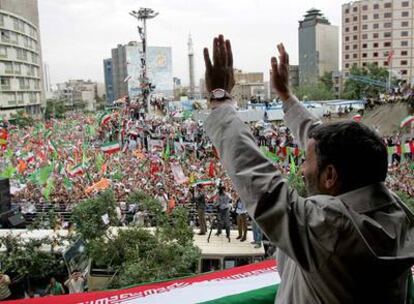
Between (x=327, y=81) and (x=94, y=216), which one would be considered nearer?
(x=94, y=216)

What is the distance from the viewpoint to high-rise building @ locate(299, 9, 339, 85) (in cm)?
6512

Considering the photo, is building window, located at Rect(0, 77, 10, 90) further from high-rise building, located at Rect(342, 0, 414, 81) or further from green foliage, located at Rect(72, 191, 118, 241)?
green foliage, located at Rect(72, 191, 118, 241)

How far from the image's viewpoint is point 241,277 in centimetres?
215

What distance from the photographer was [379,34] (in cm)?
5747

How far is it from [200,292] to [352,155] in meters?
1.25

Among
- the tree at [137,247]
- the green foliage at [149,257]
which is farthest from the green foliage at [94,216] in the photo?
the green foliage at [149,257]

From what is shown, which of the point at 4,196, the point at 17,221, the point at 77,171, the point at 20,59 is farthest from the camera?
the point at 20,59

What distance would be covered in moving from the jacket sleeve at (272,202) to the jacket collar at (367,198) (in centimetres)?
9

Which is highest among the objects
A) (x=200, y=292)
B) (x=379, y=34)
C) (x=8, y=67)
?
(x=379, y=34)

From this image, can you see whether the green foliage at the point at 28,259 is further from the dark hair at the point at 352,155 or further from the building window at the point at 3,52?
the building window at the point at 3,52

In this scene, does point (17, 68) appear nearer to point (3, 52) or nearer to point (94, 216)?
point (3, 52)

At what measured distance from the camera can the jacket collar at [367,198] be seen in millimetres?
949

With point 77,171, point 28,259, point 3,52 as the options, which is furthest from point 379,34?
point 28,259

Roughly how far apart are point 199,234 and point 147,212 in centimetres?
132
